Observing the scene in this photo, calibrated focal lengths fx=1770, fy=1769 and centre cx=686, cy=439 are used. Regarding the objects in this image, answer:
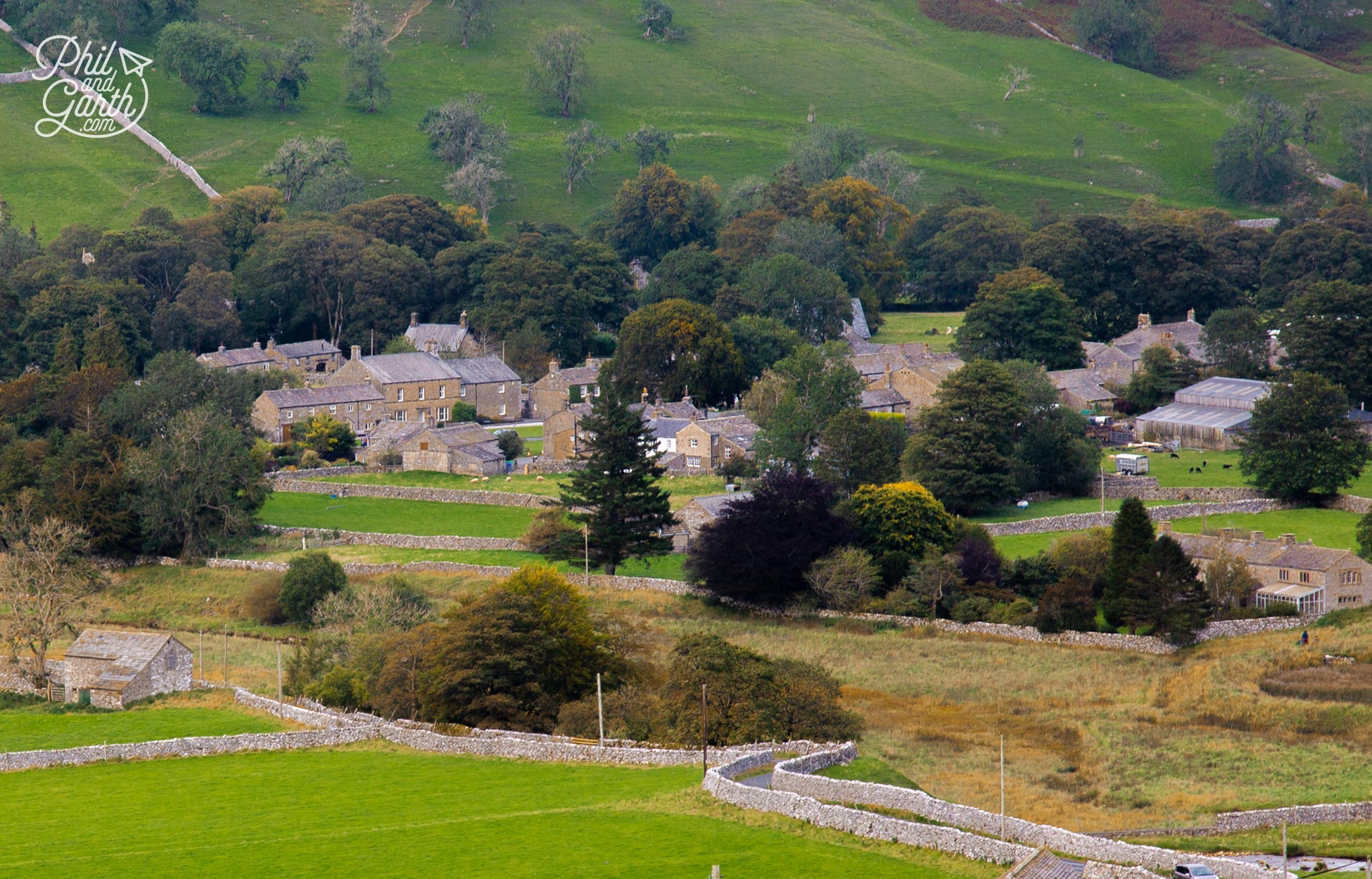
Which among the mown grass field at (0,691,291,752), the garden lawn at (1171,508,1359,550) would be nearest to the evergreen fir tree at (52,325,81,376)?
the mown grass field at (0,691,291,752)

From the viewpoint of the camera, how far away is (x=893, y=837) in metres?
30.5

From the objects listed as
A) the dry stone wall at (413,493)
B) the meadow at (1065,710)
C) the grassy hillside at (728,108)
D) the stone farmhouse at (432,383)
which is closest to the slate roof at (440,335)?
the stone farmhouse at (432,383)

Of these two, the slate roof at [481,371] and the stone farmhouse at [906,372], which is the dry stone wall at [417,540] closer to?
the stone farmhouse at [906,372]

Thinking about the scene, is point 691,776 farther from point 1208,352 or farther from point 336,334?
point 336,334

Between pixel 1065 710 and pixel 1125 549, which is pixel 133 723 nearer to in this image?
pixel 1065 710

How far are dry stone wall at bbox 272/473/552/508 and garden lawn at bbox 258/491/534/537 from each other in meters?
0.38

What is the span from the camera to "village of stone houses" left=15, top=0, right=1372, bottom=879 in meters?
37.6

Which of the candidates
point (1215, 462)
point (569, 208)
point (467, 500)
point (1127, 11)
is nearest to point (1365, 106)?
point (1127, 11)

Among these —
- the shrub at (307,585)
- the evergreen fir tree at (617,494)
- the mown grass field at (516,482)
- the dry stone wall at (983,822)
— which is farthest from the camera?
the mown grass field at (516,482)

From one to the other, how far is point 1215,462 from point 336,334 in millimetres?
59737

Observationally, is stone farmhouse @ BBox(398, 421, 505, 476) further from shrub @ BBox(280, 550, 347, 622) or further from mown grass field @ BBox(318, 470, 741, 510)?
shrub @ BBox(280, 550, 347, 622)

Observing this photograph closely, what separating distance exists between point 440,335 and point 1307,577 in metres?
66.2

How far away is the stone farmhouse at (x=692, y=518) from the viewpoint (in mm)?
67188

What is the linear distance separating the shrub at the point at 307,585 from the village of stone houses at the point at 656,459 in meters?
0.22
